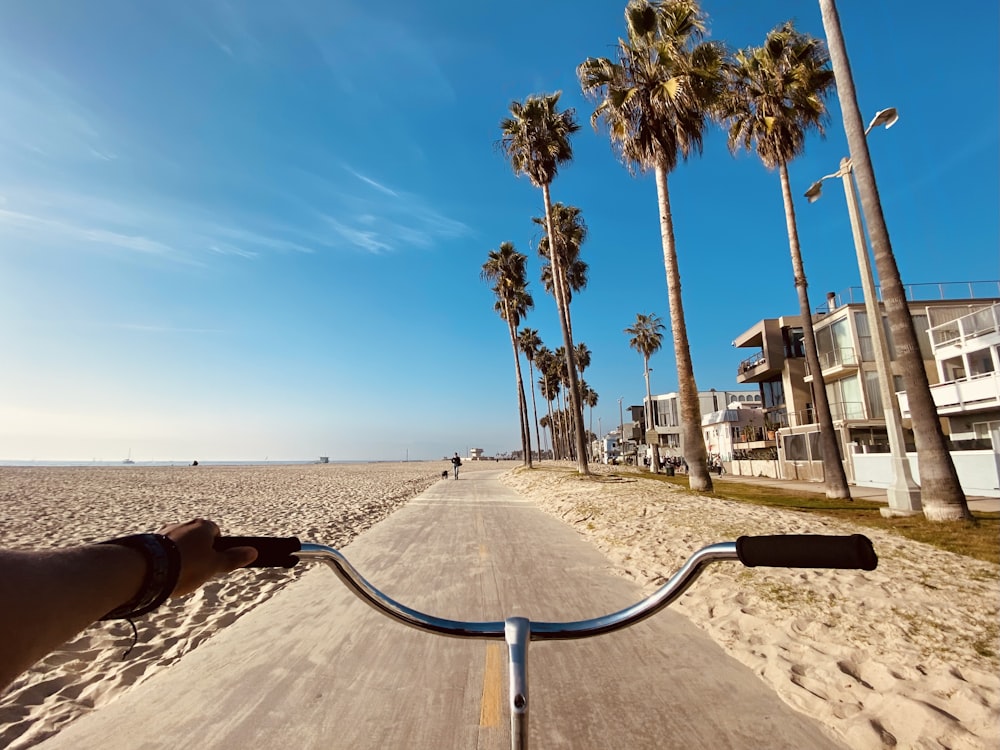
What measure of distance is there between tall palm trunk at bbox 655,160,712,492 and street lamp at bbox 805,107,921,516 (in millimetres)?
5010

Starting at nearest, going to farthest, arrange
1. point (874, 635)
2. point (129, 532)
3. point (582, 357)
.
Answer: point (874, 635) < point (129, 532) < point (582, 357)

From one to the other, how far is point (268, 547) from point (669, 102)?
20682mm

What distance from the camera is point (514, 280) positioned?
46062 mm

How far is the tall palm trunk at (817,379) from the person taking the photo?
53.3 ft

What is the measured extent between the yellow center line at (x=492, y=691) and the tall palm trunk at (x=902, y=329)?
10.6 meters

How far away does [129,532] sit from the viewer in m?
14.4

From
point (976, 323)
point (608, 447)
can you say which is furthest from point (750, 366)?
point (608, 447)

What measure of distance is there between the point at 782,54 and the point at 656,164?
5.35m

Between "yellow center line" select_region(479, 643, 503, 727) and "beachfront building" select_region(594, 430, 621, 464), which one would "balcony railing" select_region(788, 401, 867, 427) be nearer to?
"yellow center line" select_region(479, 643, 503, 727)

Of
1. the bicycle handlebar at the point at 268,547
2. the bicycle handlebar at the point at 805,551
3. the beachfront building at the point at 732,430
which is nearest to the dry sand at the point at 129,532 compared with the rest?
the bicycle handlebar at the point at 268,547

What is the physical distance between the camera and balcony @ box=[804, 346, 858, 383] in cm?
2803

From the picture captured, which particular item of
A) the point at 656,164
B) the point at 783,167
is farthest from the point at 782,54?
the point at 656,164

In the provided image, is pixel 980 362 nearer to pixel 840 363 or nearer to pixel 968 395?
pixel 968 395

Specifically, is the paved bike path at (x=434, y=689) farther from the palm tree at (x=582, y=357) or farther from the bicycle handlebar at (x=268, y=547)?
the palm tree at (x=582, y=357)
